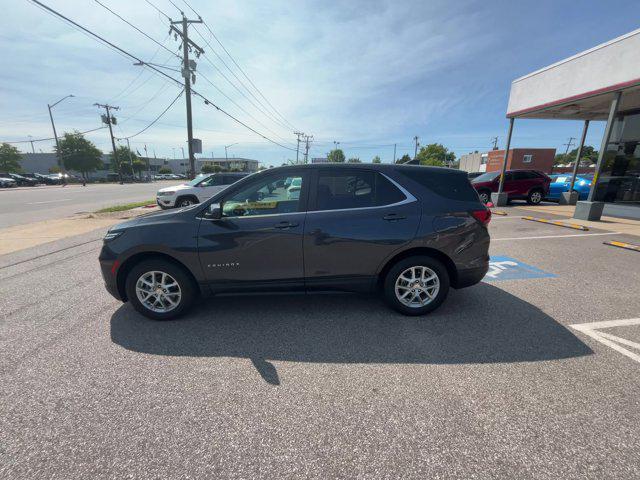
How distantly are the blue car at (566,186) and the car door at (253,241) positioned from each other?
16.4 metres

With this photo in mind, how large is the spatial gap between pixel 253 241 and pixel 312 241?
631mm

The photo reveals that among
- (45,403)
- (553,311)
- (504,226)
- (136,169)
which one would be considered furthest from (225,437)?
(136,169)

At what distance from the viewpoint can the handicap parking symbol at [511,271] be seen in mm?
4711

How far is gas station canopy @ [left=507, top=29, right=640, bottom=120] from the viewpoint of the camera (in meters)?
Result: 8.32

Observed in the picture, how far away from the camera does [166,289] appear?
3.34 metres

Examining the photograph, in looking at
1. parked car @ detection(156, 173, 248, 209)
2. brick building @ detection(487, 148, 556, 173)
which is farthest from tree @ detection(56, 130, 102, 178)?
brick building @ detection(487, 148, 556, 173)

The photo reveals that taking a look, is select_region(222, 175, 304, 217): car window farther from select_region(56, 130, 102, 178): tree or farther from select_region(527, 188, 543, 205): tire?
select_region(56, 130, 102, 178): tree

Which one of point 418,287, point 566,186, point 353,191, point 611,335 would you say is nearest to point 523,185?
point 566,186

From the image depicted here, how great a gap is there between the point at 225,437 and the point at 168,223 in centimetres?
222

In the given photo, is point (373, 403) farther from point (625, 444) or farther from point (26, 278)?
point (26, 278)

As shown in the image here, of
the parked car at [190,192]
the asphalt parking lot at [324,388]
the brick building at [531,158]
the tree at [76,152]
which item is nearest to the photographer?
the asphalt parking lot at [324,388]

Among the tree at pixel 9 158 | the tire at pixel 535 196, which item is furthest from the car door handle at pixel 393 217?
the tree at pixel 9 158

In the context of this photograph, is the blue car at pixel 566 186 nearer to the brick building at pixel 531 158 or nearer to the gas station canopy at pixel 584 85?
the gas station canopy at pixel 584 85

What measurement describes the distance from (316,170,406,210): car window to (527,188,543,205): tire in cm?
1396
